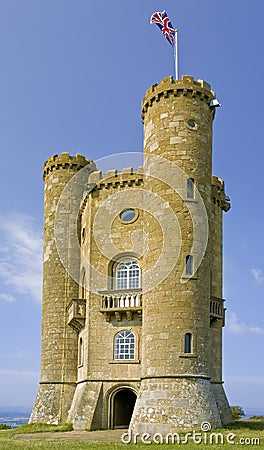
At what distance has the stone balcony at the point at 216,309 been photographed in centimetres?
3150

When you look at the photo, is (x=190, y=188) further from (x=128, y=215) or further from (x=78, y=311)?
(x=78, y=311)

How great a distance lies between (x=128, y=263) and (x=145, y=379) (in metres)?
8.01

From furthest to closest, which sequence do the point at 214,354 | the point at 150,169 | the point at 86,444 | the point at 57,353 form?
the point at 57,353, the point at 214,354, the point at 150,169, the point at 86,444

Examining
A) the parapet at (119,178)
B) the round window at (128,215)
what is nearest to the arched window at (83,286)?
the round window at (128,215)

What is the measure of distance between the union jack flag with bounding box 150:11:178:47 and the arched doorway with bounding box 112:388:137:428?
19.7 meters

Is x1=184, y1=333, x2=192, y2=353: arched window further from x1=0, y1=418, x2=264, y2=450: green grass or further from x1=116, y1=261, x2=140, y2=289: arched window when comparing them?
x1=116, y1=261, x2=140, y2=289: arched window

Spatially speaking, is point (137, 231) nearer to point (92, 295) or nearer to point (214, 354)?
point (92, 295)

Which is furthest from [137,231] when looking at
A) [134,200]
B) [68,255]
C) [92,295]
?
[68,255]

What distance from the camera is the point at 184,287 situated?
90.3ft

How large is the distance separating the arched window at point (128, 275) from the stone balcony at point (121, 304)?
1.17 m

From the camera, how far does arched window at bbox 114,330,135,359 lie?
1251 inches

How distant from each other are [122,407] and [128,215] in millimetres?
11438

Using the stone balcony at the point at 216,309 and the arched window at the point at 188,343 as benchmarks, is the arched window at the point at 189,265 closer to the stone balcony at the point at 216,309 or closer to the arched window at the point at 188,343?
the arched window at the point at 188,343

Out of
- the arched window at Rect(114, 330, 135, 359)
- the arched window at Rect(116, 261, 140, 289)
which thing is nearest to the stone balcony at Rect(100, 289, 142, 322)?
the arched window at Rect(114, 330, 135, 359)
